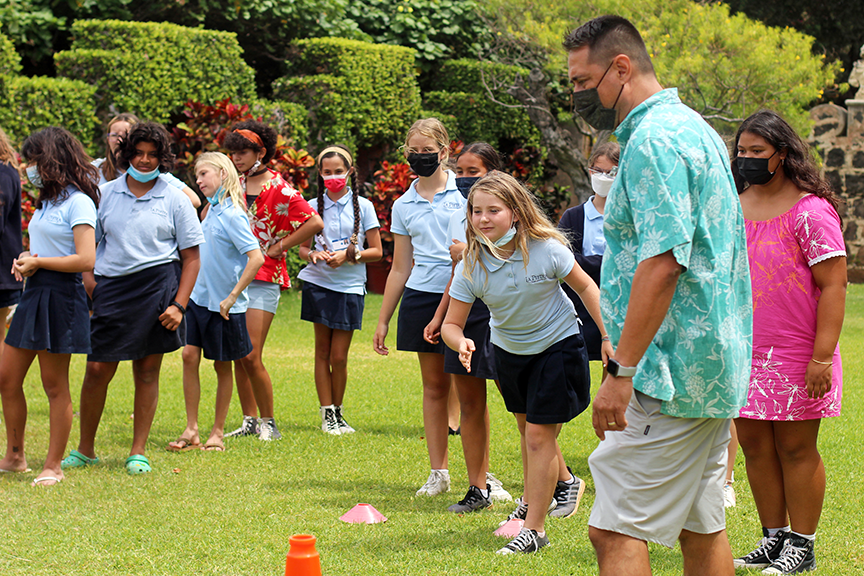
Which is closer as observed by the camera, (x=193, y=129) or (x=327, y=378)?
(x=327, y=378)

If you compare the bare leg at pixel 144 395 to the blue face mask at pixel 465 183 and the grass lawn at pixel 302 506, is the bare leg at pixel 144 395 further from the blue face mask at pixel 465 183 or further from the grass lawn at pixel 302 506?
the blue face mask at pixel 465 183

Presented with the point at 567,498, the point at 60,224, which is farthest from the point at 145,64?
the point at 567,498

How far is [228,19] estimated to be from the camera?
15.8 meters

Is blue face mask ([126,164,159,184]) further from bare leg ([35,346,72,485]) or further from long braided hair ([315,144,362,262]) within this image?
long braided hair ([315,144,362,262])

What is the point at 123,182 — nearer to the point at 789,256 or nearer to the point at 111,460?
the point at 111,460

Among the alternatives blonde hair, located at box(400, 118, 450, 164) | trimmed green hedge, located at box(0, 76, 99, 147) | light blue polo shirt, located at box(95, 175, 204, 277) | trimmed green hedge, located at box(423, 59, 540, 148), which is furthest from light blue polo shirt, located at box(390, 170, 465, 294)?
trimmed green hedge, located at box(423, 59, 540, 148)

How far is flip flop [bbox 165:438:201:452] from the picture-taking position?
6215 millimetres

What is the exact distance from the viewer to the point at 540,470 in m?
Result: 4.09

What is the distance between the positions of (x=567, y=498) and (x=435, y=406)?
0.92 meters

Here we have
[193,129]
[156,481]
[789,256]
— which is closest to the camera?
[789,256]

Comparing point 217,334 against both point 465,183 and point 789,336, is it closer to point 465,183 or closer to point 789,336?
point 465,183

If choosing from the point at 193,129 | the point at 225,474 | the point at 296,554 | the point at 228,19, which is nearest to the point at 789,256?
the point at 296,554

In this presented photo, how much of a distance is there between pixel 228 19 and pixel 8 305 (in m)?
10.5

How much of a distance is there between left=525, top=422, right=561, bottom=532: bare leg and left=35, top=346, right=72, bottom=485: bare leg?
2.93m
